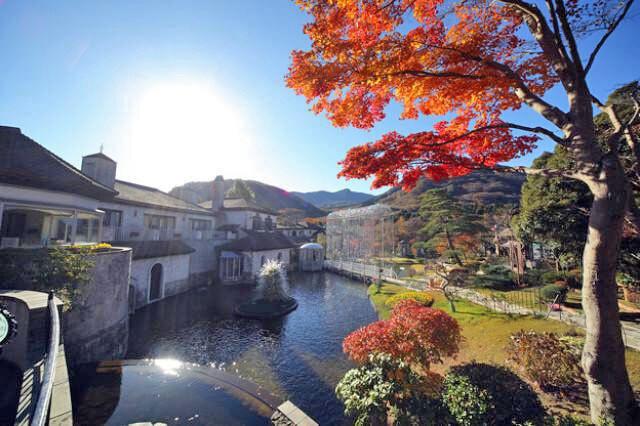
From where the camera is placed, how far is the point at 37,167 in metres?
11.2

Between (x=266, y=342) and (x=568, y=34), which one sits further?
(x=266, y=342)

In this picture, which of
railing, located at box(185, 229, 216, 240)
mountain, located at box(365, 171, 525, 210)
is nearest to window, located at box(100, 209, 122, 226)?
railing, located at box(185, 229, 216, 240)

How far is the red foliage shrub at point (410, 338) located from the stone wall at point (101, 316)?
30.2ft

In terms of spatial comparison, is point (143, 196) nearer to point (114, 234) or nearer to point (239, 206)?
point (114, 234)

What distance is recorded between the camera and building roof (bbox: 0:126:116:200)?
10.1 m

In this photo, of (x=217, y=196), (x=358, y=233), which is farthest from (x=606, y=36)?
(x=358, y=233)

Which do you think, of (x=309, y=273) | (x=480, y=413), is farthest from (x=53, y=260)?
(x=309, y=273)

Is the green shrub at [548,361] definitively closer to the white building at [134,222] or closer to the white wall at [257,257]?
the white building at [134,222]

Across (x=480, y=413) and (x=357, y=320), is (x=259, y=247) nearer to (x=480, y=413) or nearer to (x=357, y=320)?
(x=357, y=320)

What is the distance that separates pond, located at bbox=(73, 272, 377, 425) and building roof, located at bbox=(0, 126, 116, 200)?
7.81m

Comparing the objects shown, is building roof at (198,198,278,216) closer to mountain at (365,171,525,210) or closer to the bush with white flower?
the bush with white flower

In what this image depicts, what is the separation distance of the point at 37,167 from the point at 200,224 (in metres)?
16.1

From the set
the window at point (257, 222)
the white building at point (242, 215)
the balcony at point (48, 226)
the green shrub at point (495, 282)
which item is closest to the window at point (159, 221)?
the balcony at point (48, 226)

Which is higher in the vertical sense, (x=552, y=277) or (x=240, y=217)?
(x=240, y=217)
